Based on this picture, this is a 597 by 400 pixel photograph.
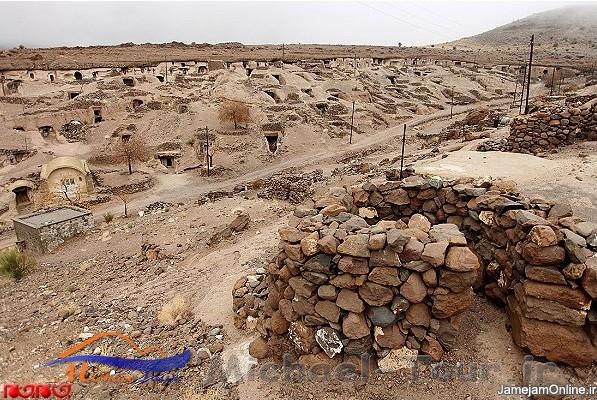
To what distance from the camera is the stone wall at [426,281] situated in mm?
5465

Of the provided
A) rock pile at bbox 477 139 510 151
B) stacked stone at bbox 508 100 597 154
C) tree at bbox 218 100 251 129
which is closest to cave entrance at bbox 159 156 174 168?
tree at bbox 218 100 251 129

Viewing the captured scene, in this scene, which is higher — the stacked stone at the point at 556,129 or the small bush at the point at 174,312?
the stacked stone at the point at 556,129

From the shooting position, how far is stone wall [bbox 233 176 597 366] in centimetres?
546

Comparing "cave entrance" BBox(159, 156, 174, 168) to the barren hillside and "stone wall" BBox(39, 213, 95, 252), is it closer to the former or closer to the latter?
"stone wall" BBox(39, 213, 95, 252)

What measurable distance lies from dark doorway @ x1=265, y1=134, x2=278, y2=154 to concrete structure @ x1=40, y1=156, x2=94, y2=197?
13.3m

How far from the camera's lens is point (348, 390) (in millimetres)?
5949

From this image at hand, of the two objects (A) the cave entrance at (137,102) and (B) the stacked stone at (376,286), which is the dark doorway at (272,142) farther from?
(B) the stacked stone at (376,286)

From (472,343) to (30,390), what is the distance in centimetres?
761

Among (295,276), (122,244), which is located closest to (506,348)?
(295,276)

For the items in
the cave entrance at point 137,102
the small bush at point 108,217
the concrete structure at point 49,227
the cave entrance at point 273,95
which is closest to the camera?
the concrete structure at point 49,227

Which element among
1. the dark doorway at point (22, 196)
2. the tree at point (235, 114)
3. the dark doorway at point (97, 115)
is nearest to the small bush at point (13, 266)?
the dark doorway at point (22, 196)

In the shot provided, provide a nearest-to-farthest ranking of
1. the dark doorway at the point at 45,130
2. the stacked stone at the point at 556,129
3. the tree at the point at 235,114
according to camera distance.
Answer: the stacked stone at the point at 556,129 → the dark doorway at the point at 45,130 → the tree at the point at 235,114

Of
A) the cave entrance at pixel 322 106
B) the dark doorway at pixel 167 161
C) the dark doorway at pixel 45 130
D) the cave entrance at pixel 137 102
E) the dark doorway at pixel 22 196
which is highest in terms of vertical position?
the cave entrance at pixel 137 102

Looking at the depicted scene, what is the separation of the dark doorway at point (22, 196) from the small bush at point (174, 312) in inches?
831
